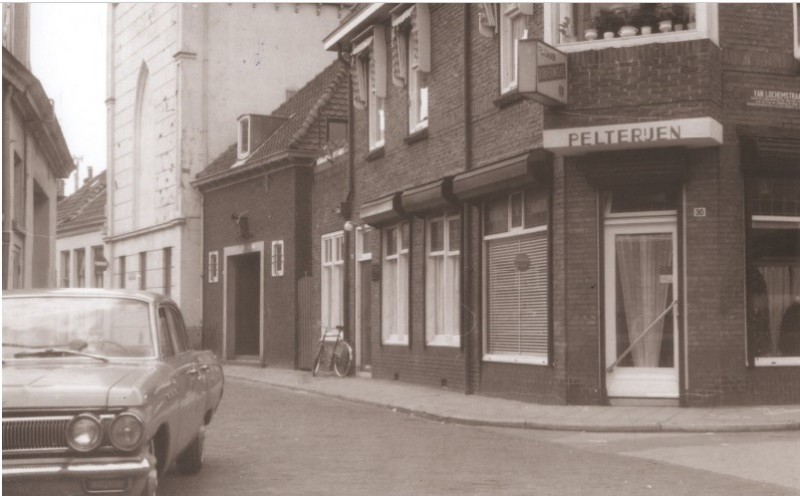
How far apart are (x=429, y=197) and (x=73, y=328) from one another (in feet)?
41.4

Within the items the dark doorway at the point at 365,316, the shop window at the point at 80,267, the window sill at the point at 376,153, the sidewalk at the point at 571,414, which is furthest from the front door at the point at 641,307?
the shop window at the point at 80,267

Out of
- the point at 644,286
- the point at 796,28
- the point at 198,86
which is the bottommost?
the point at 644,286

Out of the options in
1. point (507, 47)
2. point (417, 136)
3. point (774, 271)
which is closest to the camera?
point (774, 271)

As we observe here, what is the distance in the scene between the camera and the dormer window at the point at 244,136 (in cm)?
3438

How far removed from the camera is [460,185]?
19.2m

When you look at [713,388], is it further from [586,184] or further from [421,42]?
[421,42]

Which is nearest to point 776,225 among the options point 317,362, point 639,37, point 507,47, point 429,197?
point 639,37

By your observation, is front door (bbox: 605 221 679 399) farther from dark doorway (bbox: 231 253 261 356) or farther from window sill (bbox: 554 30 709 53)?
dark doorway (bbox: 231 253 261 356)

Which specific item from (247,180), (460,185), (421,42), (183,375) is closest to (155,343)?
(183,375)

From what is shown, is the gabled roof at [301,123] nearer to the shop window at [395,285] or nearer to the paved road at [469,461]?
the shop window at [395,285]

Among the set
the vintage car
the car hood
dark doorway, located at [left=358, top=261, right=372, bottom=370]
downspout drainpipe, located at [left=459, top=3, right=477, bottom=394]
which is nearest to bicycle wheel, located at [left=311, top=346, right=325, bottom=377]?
dark doorway, located at [left=358, top=261, right=372, bottom=370]

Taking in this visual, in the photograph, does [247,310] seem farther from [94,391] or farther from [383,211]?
[94,391]

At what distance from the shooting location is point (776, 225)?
627 inches

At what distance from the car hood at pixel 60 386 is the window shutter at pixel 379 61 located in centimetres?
1652
